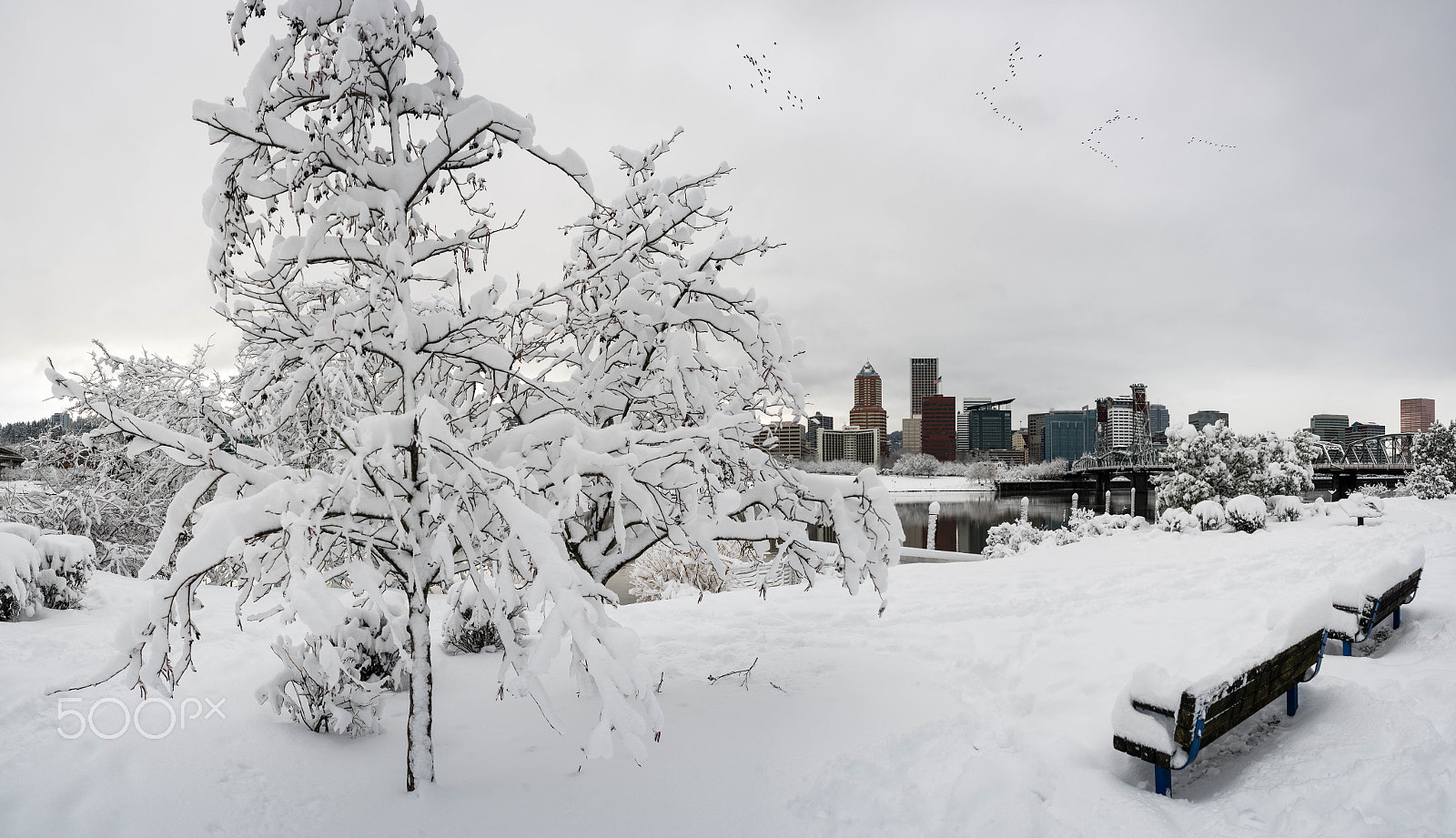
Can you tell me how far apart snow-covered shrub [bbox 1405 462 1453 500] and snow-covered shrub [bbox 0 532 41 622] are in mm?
34458

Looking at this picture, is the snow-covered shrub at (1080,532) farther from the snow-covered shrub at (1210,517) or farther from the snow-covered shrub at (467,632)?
the snow-covered shrub at (467,632)

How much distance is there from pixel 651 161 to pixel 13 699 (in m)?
5.31

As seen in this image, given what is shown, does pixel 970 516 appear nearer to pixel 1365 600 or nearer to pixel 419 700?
pixel 1365 600

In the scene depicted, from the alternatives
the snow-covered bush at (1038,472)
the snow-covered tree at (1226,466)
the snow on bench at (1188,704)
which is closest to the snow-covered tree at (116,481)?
the snow on bench at (1188,704)

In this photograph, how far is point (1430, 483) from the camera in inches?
985

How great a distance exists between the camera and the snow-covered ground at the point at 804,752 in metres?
3.24

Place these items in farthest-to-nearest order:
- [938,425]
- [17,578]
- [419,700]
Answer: [938,425] < [17,578] < [419,700]

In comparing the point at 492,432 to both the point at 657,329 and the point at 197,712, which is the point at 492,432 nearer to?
the point at 657,329

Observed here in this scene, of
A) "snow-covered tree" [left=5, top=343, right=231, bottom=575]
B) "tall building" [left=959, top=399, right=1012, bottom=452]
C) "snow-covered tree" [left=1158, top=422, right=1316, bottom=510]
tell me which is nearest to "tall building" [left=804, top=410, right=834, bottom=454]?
"snow-covered tree" [left=5, top=343, right=231, bottom=575]

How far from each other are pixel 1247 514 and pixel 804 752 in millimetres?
15293

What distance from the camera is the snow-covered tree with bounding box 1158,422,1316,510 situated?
19.8 m

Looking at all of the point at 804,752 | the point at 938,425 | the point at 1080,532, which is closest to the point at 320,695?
the point at 804,752

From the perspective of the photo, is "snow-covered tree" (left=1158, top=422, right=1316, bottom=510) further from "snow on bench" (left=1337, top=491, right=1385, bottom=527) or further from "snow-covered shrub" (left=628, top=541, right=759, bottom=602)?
"snow-covered shrub" (left=628, top=541, right=759, bottom=602)

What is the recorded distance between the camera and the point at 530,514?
112 inches
